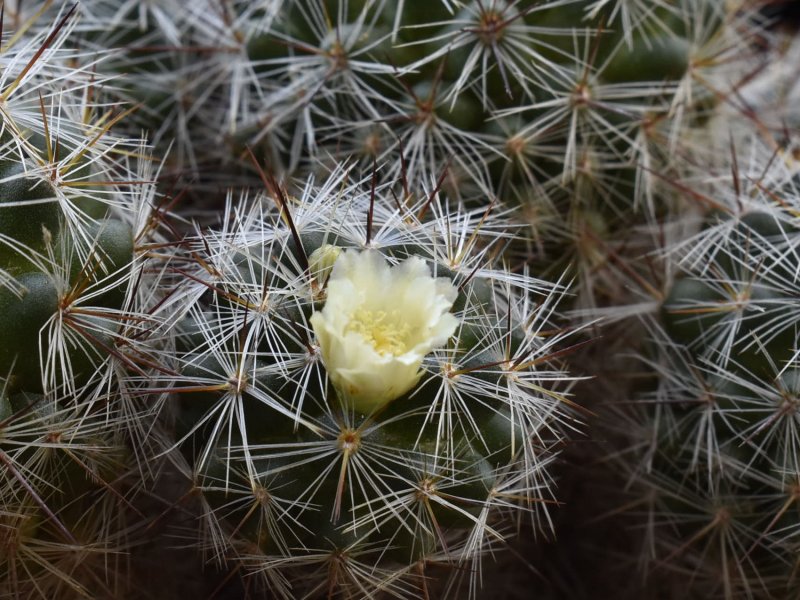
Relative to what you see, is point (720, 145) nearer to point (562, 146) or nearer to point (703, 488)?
point (562, 146)

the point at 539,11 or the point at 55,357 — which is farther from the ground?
the point at 539,11

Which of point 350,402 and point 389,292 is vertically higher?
point 389,292

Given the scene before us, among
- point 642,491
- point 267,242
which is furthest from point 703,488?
point 267,242

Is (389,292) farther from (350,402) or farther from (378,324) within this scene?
(350,402)

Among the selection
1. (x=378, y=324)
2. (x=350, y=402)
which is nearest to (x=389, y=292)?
(x=378, y=324)
